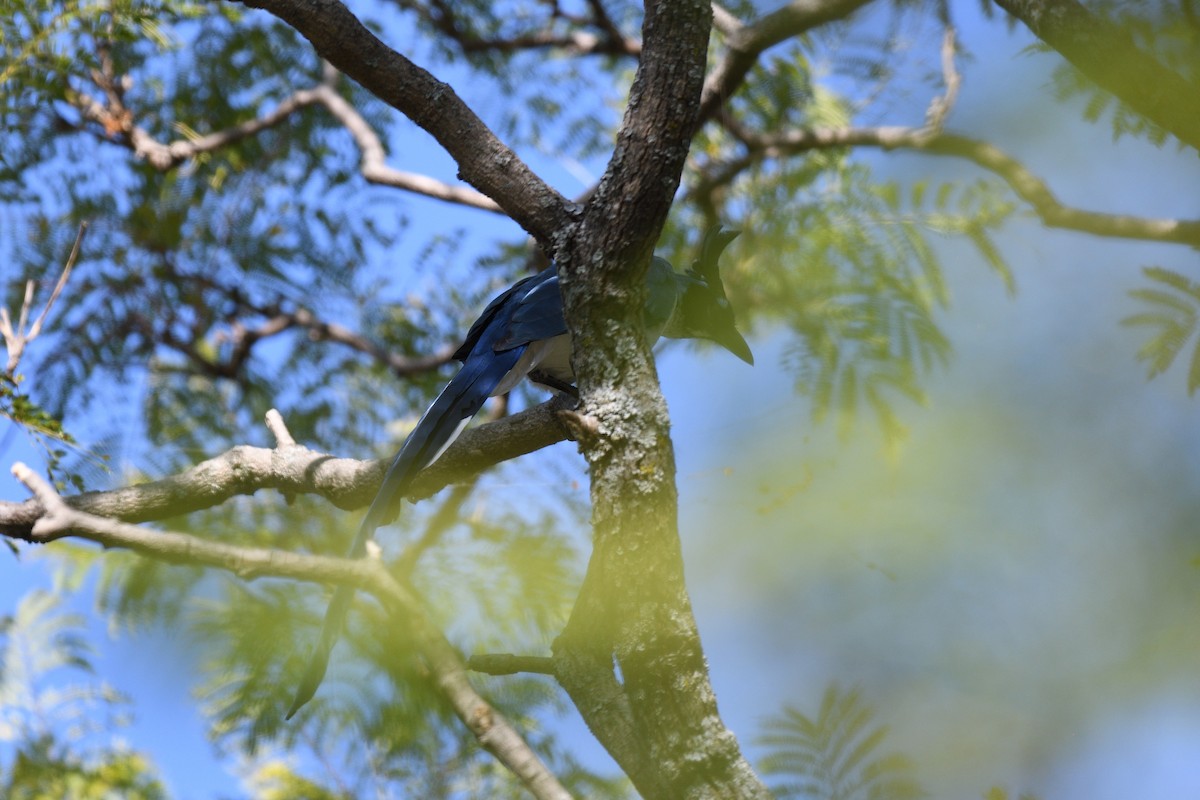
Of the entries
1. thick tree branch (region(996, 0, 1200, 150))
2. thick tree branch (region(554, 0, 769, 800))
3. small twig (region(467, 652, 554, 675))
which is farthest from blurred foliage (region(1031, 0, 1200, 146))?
small twig (region(467, 652, 554, 675))

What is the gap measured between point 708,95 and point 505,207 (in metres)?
2.12

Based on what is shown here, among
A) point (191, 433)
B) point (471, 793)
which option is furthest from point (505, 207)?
point (191, 433)

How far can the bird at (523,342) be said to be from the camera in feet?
8.68

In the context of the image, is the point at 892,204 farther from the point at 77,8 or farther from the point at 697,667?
the point at 77,8

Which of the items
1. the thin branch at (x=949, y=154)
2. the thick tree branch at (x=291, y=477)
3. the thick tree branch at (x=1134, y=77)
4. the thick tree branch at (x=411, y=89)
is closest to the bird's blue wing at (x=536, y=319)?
the thick tree branch at (x=291, y=477)

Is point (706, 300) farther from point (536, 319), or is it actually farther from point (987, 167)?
point (987, 167)

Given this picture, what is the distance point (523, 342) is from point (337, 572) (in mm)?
796

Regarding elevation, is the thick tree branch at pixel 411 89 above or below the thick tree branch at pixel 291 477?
above

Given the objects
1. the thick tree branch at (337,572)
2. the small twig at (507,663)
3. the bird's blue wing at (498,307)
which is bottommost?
the small twig at (507,663)

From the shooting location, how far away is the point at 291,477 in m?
3.01

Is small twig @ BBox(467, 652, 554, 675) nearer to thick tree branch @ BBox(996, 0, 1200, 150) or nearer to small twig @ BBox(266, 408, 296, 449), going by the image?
small twig @ BBox(266, 408, 296, 449)

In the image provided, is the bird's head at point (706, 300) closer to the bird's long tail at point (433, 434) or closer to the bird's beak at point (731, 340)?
the bird's beak at point (731, 340)

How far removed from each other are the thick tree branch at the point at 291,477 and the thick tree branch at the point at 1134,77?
55.4 inches

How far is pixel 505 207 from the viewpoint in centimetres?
244
